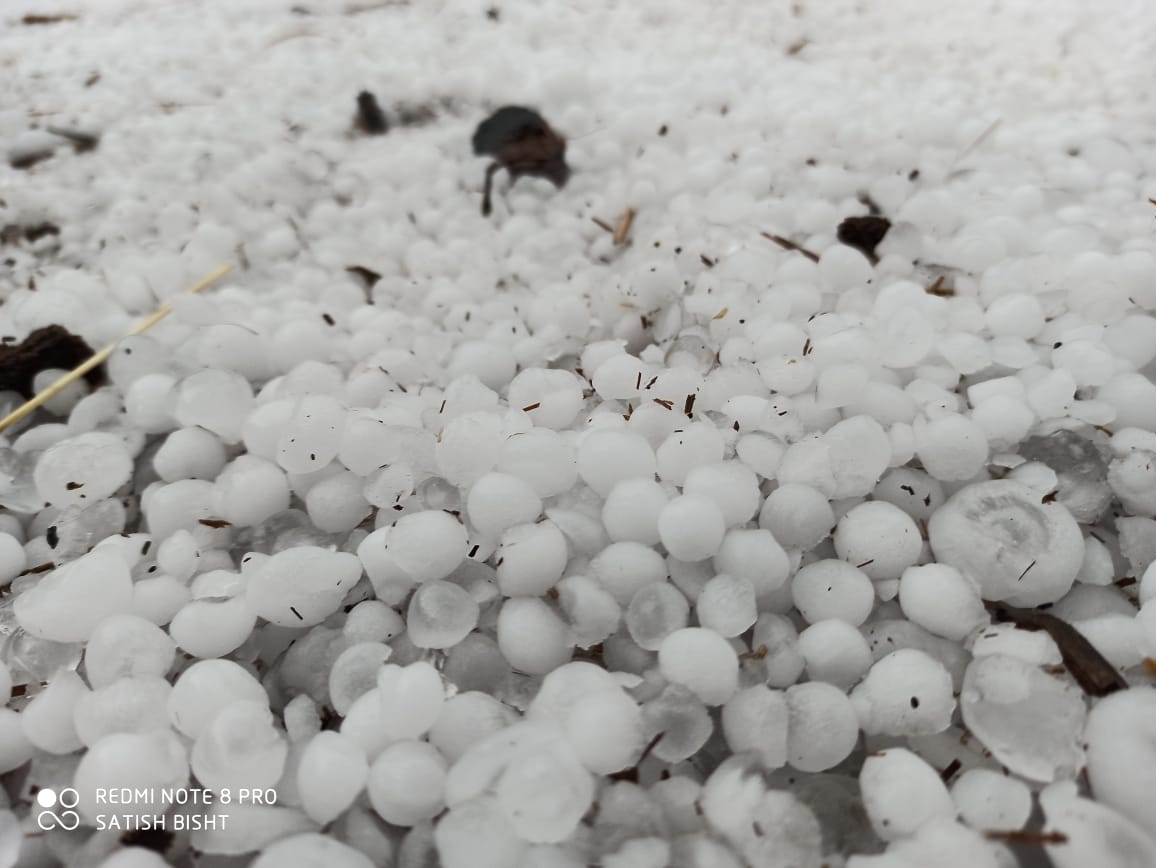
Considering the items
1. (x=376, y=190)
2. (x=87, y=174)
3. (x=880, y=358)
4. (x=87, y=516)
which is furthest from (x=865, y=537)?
(x=87, y=174)

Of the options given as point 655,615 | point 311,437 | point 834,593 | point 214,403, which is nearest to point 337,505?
point 311,437

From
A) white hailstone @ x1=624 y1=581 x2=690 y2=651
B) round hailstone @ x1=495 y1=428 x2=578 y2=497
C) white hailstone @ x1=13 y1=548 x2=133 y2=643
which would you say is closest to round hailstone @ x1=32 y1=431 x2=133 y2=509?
white hailstone @ x1=13 y1=548 x2=133 y2=643

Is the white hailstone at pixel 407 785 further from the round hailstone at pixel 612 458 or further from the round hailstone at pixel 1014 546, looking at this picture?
the round hailstone at pixel 1014 546

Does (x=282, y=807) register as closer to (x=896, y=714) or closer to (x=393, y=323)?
(x=896, y=714)

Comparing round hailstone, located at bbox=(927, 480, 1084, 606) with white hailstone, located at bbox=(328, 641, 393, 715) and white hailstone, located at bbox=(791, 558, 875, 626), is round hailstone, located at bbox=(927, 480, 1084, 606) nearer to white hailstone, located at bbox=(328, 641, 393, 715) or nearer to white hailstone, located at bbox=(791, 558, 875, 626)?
white hailstone, located at bbox=(791, 558, 875, 626)

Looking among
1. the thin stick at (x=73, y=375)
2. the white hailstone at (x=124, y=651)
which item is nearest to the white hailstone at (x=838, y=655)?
the white hailstone at (x=124, y=651)

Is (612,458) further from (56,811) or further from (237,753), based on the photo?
(56,811)
